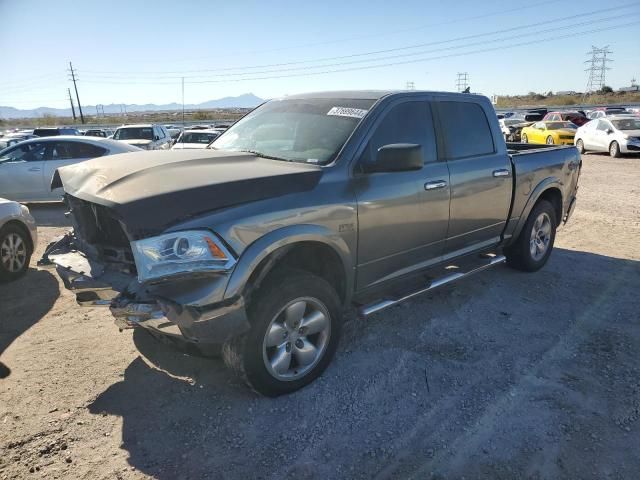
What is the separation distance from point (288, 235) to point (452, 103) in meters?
2.47

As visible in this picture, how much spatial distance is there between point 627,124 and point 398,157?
19525 mm

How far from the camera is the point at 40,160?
9758 mm

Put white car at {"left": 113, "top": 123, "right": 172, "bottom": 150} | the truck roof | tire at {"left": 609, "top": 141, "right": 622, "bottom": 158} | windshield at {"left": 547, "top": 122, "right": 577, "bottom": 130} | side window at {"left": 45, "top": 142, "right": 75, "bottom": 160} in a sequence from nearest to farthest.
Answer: the truck roof
side window at {"left": 45, "top": 142, "right": 75, "bottom": 160}
white car at {"left": 113, "top": 123, "right": 172, "bottom": 150}
tire at {"left": 609, "top": 141, "right": 622, "bottom": 158}
windshield at {"left": 547, "top": 122, "right": 577, "bottom": 130}

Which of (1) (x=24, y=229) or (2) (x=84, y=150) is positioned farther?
(2) (x=84, y=150)

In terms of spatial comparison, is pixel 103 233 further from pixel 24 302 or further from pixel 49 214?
pixel 49 214

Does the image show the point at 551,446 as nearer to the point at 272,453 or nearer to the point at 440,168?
the point at 272,453

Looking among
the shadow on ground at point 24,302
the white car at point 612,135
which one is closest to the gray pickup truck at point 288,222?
the shadow on ground at point 24,302

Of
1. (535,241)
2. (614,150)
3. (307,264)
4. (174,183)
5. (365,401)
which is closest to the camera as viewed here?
(174,183)

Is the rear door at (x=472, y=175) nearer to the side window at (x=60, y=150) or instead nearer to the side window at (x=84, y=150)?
the side window at (x=84, y=150)

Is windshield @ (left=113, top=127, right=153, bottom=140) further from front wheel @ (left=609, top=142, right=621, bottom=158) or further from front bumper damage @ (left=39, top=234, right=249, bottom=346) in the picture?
front wheel @ (left=609, top=142, right=621, bottom=158)

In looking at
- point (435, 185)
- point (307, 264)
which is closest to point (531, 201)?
point (435, 185)

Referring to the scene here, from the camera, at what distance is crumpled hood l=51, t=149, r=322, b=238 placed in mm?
2629

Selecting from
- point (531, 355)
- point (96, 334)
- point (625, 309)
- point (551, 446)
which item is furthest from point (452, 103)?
point (96, 334)

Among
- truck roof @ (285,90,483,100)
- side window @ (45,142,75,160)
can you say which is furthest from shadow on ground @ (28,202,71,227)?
truck roof @ (285,90,483,100)
